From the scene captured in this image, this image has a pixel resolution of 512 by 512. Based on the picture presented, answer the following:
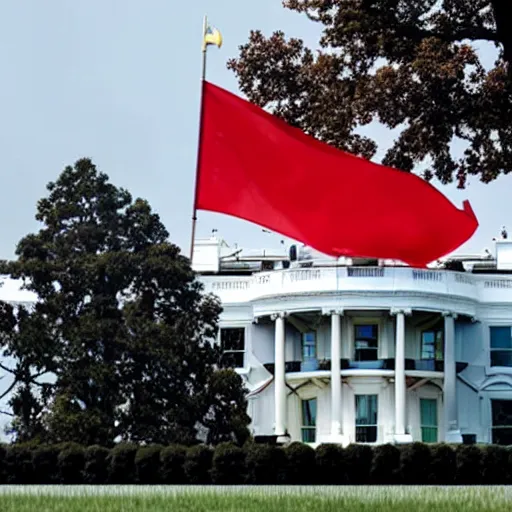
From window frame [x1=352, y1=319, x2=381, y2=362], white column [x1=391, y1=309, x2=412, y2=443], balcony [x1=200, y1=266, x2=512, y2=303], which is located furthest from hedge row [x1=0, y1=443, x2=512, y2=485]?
window frame [x1=352, y1=319, x2=381, y2=362]

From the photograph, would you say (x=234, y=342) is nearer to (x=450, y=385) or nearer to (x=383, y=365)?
(x=383, y=365)

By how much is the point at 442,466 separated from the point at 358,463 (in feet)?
5.04

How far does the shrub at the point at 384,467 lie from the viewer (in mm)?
26891

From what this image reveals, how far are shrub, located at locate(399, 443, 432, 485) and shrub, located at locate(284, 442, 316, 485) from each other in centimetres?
166

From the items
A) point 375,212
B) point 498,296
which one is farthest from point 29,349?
point 375,212

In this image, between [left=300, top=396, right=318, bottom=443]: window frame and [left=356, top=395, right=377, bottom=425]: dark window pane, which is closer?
[left=356, top=395, right=377, bottom=425]: dark window pane

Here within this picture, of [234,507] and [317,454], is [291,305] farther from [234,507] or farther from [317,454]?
[234,507]

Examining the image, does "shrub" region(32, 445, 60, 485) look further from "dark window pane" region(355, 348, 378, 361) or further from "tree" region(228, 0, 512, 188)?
"dark window pane" region(355, 348, 378, 361)

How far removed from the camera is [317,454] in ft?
89.1

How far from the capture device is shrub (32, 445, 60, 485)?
2823 centimetres

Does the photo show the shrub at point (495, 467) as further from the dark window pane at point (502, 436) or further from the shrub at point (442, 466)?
the dark window pane at point (502, 436)

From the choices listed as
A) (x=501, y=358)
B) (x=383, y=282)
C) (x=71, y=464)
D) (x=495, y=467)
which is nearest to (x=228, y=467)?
(x=71, y=464)

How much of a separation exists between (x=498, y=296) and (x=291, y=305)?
672 centimetres

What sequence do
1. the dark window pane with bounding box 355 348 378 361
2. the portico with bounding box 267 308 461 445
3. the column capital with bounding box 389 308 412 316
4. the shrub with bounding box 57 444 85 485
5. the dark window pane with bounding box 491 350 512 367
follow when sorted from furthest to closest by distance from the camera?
the dark window pane with bounding box 491 350 512 367 → the dark window pane with bounding box 355 348 378 361 → the column capital with bounding box 389 308 412 316 → the portico with bounding box 267 308 461 445 → the shrub with bounding box 57 444 85 485
